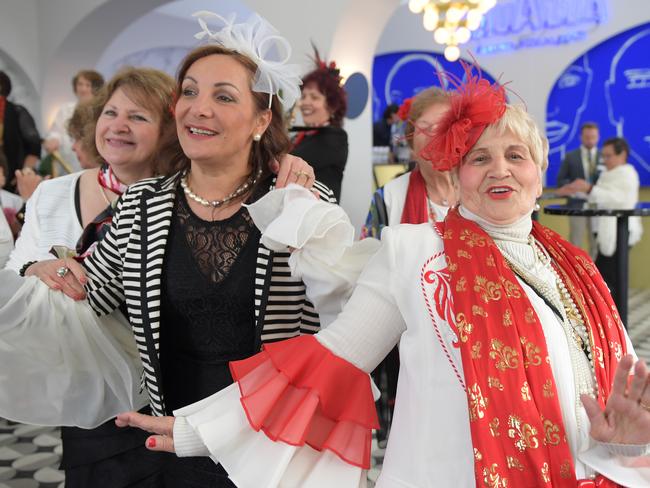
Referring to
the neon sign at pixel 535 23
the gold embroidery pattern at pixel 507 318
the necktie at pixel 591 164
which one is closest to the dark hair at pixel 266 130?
the gold embroidery pattern at pixel 507 318

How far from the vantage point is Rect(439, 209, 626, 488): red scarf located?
4.24 feet

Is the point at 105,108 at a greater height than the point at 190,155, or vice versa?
the point at 105,108

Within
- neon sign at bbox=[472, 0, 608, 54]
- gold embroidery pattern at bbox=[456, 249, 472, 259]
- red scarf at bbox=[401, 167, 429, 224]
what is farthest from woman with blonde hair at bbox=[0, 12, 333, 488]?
neon sign at bbox=[472, 0, 608, 54]

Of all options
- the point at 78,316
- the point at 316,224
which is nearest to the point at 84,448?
the point at 78,316

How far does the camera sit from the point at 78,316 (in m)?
1.94

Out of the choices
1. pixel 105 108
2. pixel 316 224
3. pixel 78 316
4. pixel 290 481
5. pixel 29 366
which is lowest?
pixel 290 481

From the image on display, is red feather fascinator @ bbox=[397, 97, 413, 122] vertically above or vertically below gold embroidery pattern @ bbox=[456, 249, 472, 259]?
above

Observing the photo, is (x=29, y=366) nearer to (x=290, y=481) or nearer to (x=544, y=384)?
(x=290, y=481)

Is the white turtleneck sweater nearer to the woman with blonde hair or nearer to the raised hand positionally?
the woman with blonde hair

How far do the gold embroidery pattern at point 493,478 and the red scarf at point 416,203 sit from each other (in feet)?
5.68

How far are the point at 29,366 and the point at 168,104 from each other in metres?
0.95

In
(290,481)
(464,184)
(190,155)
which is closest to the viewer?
(290,481)

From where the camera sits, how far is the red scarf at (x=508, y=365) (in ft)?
4.24

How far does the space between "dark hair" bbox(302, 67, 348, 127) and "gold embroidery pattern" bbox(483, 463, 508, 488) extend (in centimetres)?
345
